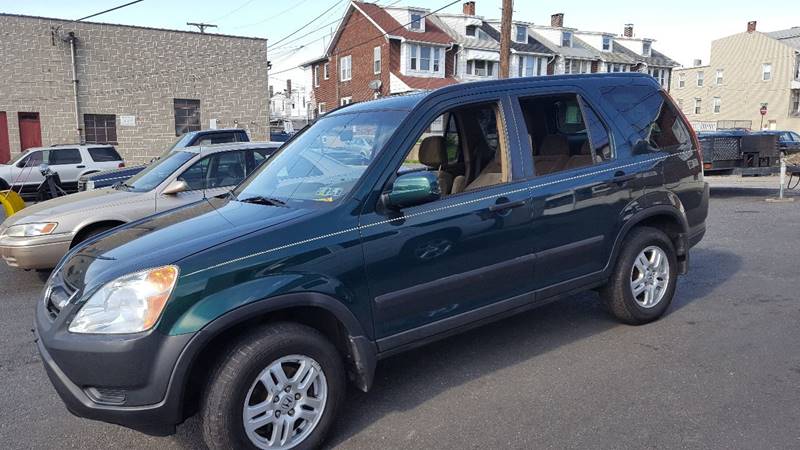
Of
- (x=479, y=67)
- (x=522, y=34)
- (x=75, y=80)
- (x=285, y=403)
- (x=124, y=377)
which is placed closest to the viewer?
(x=124, y=377)

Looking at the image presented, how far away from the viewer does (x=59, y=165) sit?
15727 millimetres

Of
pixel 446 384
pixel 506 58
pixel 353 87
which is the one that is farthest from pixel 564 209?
pixel 353 87

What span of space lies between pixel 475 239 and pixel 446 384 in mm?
1016

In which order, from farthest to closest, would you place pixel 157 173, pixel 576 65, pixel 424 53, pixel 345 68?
pixel 576 65 → pixel 345 68 → pixel 424 53 → pixel 157 173

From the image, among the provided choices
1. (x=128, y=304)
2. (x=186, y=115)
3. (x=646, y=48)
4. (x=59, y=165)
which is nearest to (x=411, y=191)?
(x=128, y=304)

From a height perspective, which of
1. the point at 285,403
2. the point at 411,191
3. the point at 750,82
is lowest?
the point at 285,403

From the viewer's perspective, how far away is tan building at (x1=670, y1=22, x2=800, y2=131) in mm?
53500

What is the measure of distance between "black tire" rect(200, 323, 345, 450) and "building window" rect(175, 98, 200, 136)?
24.3m

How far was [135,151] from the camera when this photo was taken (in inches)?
953

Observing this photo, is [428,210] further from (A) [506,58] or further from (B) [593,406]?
(A) [506,58]

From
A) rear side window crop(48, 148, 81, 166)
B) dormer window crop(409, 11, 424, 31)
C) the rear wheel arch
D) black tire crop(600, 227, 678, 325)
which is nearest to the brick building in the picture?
rear side window crop(48, 148, 81, 166)

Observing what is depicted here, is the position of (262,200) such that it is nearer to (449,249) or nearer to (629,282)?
(449,249)

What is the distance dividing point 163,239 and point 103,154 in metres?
15.4

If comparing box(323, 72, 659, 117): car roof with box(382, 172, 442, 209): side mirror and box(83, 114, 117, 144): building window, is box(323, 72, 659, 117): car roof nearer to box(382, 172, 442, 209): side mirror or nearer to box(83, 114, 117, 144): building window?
box(382, 172, 442, 209): side mirror
